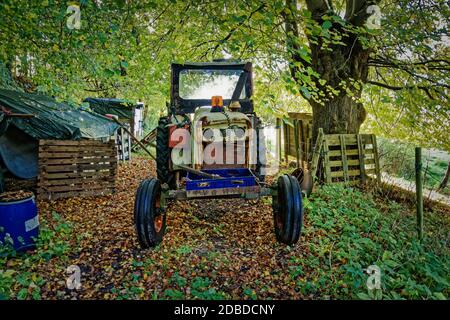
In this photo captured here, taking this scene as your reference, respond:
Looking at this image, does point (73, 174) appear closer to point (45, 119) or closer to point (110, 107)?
point (45, 119)

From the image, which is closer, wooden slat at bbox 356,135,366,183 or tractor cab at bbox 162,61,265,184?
tractor cab at bbox 162,61,265,184

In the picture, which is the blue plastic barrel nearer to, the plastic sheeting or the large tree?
the plastic sheeting

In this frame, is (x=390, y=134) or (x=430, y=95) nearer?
(x=430, y=95)

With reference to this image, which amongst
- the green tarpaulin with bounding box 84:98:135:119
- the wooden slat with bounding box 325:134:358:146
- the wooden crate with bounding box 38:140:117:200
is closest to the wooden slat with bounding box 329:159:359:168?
the wooden slat with bounding box 325:134:358:146

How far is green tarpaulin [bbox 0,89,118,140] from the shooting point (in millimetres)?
5844

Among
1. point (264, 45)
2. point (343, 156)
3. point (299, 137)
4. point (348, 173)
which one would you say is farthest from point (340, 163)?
point (264, 45)

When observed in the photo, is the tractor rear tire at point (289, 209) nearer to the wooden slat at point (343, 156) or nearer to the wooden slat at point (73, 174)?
the wooden slat at point (343, 156)

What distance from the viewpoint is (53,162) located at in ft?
18.6

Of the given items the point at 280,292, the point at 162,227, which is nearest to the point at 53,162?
the point at 162,227

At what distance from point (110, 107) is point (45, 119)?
6.42 meters

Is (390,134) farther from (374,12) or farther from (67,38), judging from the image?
(67,38)

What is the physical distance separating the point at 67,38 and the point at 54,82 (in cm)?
181

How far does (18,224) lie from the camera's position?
3379mm

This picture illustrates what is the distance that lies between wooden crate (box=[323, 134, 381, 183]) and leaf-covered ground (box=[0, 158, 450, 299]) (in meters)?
1.48
